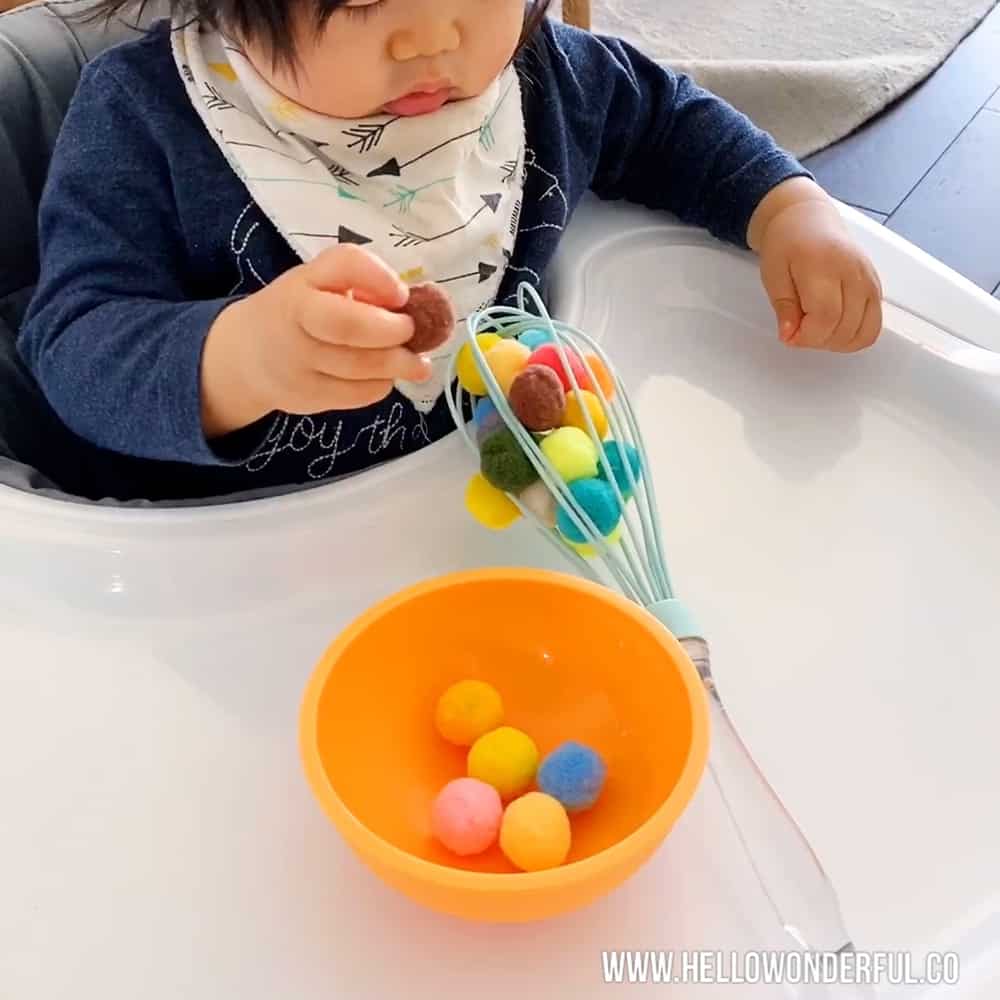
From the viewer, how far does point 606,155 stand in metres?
0.72

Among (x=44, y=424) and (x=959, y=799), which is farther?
(x=44, y=424)

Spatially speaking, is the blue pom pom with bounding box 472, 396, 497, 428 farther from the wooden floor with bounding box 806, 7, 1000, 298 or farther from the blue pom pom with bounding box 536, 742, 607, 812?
the wooden floor with bounding box 806, 7, 1000, 298

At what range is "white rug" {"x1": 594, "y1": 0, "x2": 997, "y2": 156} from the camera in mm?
1531

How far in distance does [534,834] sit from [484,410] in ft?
0.61

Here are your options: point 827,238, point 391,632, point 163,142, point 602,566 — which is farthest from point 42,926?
point 827,238

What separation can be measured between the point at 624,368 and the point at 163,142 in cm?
27

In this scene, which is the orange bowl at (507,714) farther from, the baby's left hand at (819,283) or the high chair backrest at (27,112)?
the high chair backrest at (27,112)

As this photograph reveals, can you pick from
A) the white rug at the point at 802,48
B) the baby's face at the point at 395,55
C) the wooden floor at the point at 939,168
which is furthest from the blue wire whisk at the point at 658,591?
the white rug at the point at 802,48

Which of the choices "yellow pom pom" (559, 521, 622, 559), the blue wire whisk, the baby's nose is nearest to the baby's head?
the baby's nose

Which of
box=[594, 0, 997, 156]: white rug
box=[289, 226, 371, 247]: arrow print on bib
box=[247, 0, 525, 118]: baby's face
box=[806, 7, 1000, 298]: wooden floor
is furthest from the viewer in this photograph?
box=[594, 0, 997, 156]: white rug

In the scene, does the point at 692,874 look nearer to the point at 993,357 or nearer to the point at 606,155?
the point at 993,357

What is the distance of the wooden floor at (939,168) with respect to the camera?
1392 mm

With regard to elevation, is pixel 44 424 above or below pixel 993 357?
below

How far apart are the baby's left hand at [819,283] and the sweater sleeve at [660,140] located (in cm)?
3
